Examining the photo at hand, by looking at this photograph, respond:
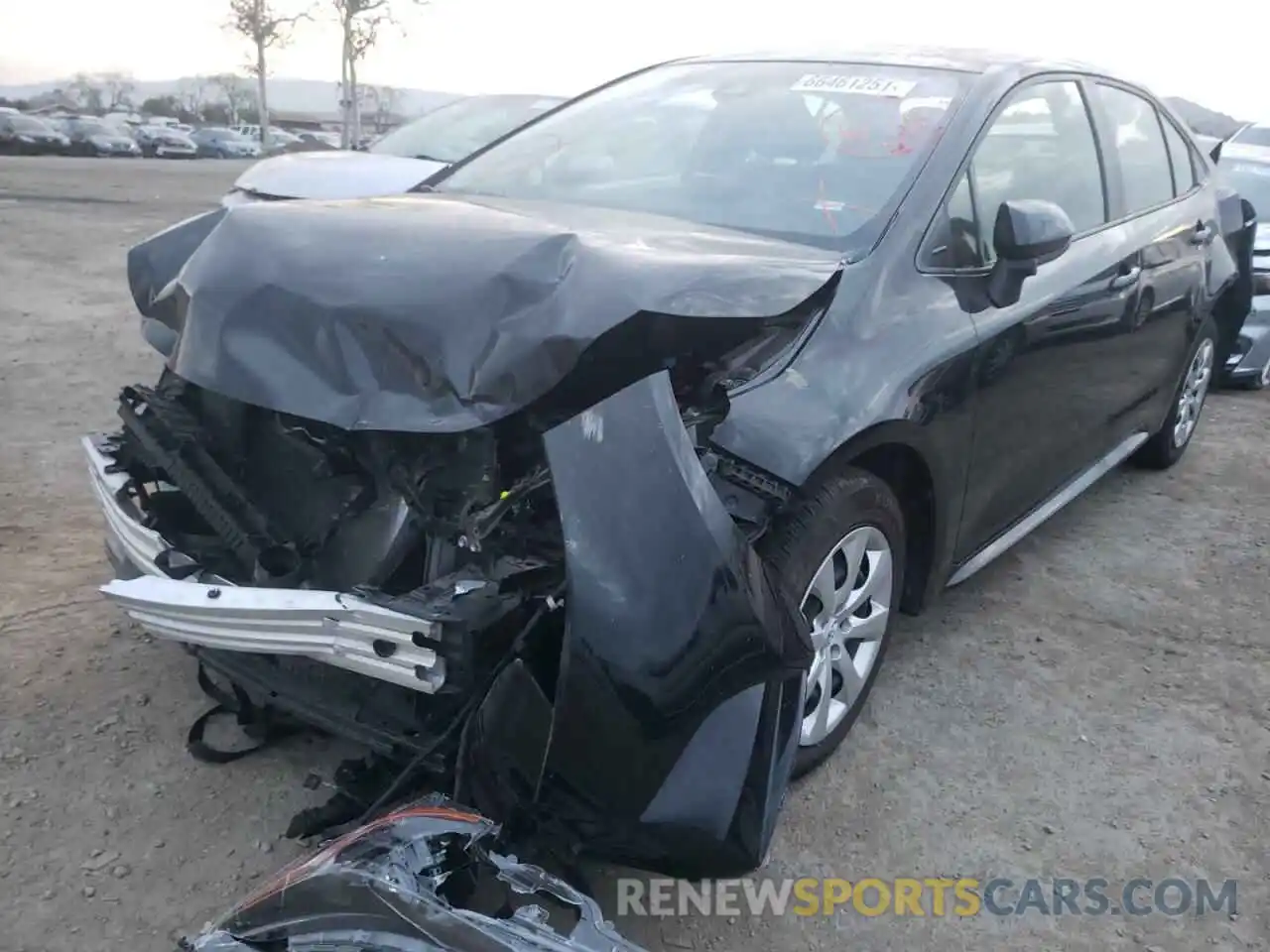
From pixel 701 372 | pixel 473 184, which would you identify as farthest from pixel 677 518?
pixel 473 184

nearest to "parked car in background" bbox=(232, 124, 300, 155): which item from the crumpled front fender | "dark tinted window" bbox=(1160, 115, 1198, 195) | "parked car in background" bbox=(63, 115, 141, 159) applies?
"parked car in background" bbox=(63, 115, 141, 159)

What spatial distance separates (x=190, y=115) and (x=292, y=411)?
235 ft

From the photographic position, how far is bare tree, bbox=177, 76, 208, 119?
67.5 meters

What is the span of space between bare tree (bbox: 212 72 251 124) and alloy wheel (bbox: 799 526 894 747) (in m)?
66.8

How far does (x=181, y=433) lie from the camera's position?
258 centimetres

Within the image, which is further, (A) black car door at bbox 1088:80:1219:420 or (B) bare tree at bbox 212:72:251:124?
(B) bare tree at bbox 212:72:251:124

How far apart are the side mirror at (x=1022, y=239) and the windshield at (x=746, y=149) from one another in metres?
0.30

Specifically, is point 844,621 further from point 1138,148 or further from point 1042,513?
point 1138,148

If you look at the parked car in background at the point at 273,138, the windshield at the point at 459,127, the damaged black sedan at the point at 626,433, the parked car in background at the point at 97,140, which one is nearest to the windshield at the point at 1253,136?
the windshield at the point at 459,127

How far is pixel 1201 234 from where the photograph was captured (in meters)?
4.69

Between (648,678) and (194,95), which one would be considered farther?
(194,95)

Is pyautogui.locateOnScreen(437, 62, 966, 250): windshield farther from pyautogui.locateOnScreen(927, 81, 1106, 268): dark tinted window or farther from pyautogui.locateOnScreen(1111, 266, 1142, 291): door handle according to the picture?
pyautogui.locateOnScreen(1111, 266, 1142, 291): door handle

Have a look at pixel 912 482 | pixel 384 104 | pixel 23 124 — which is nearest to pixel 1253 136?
pixel 912 482

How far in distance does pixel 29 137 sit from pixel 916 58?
3729 centimetres
